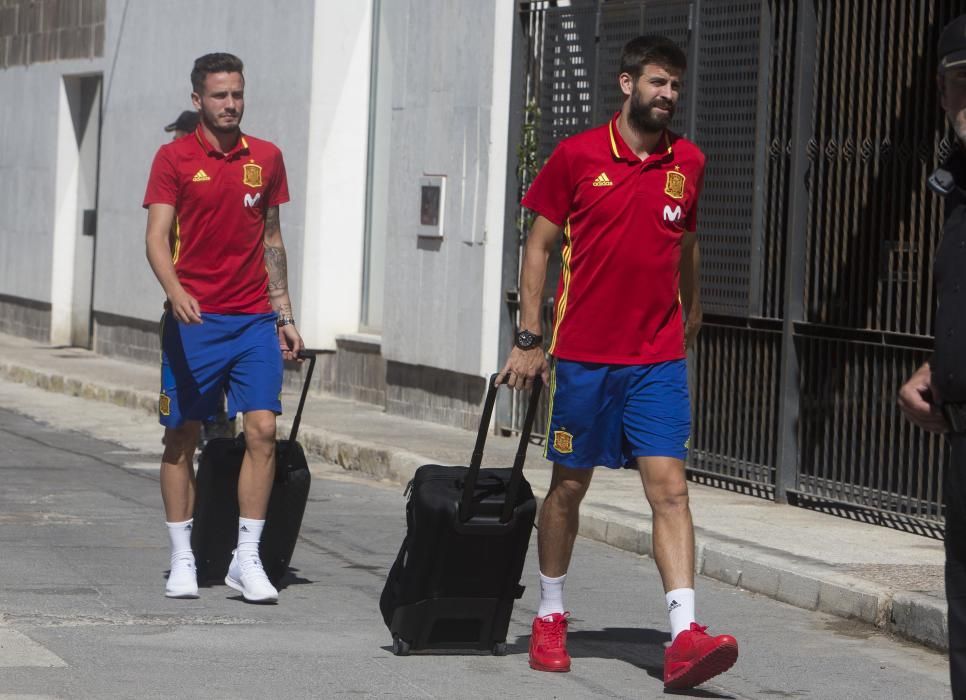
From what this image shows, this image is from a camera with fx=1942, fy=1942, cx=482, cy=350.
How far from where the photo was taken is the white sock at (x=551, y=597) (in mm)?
6465

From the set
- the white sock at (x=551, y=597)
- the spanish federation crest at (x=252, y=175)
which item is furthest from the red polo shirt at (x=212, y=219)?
the white sock at (x=551, y=597)

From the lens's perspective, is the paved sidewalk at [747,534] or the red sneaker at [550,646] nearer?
the red sneaker at [550,646]

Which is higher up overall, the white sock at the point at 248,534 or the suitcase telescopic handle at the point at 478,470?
the suitcase telescopic handle at the point at 478,470

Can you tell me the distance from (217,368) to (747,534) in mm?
2927

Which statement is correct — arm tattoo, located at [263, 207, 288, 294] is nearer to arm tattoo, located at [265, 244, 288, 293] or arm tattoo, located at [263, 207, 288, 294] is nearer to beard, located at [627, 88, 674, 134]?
arm tattoo, located at [265, 244, 288, 293]

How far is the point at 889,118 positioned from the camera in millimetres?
9836

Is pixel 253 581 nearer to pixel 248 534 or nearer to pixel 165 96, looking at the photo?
pixel 248 534

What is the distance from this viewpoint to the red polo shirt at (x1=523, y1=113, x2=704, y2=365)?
6320mm

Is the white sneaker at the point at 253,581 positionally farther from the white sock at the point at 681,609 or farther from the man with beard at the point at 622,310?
the white sock at the point at 681,609

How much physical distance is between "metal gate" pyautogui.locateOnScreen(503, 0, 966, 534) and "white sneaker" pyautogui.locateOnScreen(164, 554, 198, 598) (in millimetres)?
3816

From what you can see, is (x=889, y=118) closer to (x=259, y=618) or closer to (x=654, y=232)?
(x=654, y=232)

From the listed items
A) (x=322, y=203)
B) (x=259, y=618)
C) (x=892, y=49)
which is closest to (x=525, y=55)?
(x=322, y=203)

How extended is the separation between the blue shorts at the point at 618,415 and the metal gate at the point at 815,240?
3.41 m

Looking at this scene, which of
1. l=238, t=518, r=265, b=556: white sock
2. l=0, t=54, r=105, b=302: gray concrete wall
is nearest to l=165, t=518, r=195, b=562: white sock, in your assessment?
l=238, t=518, r=265, b=556: white sock
